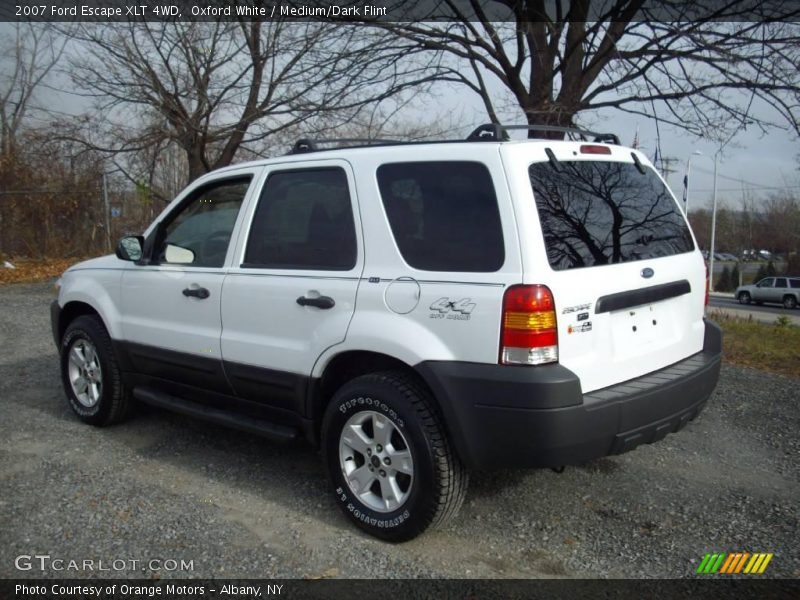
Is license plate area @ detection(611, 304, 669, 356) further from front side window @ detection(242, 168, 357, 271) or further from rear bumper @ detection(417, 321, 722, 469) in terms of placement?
front side window @ detection(242, 168, 357, 271)

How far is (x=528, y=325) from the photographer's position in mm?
2896

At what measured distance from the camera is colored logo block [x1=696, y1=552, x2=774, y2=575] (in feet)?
10.1

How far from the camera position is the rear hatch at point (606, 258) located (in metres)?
3.00

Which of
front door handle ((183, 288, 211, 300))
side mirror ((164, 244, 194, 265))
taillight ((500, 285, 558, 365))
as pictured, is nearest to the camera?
taillight ((500, 285, 558, 365))

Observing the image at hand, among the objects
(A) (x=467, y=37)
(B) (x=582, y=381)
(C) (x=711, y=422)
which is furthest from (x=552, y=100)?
(B) (x=582, y=381)

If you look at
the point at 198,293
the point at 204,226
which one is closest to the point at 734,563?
the point at 198,293

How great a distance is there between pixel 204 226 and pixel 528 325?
8.10 feet

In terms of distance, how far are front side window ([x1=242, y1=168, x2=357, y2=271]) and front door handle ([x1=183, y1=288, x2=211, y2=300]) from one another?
0.33 meters

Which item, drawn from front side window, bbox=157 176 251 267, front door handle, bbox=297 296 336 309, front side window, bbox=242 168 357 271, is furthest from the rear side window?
front side window, bbox=157 176 251 267

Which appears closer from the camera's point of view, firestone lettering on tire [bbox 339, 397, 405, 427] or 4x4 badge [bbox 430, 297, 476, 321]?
4x4 badge [bbox 430, 297, 476, 321]

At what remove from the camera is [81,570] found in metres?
3.07

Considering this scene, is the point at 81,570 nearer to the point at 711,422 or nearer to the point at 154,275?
the point at 154,275

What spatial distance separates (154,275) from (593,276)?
2896mm

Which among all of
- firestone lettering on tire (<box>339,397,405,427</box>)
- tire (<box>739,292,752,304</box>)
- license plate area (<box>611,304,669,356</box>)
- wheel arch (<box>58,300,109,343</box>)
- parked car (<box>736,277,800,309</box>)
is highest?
license plate area (<box>611,304,669,356</box>)
